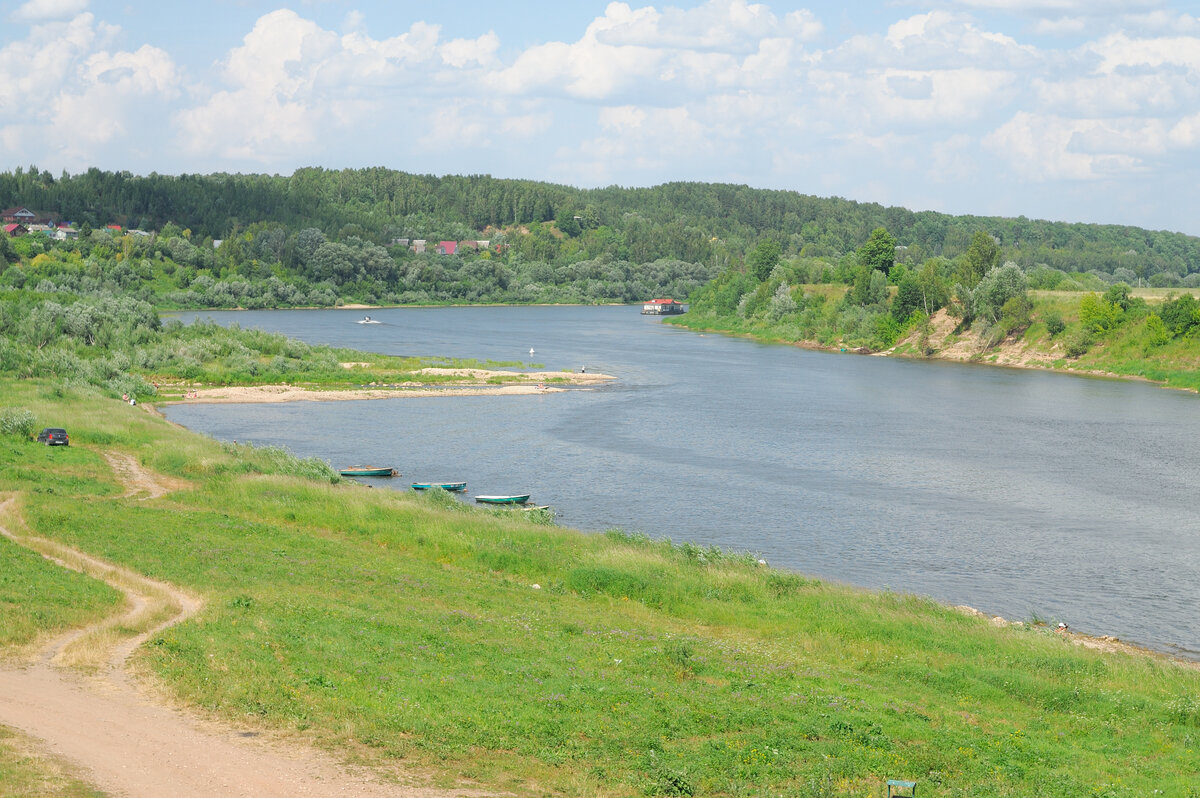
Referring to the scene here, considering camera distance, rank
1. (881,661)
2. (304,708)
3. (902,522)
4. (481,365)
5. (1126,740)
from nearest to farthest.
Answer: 1. (304,708)
2. (1126,740)
3. (881,661)
4. (902,522)
5. (481,365)

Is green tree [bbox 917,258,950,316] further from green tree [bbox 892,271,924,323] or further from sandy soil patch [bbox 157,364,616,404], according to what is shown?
sandy soil patch [bbox 157,364,616,404]

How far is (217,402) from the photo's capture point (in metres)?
75.9

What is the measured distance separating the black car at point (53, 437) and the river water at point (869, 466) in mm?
13054

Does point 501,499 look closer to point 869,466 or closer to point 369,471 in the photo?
point 369,471

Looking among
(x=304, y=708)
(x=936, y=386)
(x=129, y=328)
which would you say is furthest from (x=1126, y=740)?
(x=129, y=328)

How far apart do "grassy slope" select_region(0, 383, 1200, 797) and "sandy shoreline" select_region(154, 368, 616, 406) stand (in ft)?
146

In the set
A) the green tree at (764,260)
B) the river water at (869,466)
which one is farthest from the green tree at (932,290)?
the green tree at (764,260)

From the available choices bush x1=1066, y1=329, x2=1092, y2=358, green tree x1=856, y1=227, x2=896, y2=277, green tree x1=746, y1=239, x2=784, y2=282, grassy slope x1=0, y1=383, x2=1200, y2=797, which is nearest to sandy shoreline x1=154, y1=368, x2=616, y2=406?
grassy slope x1=0, y1=383, x2=1200, y2=797

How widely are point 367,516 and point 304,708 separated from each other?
19.0 meters

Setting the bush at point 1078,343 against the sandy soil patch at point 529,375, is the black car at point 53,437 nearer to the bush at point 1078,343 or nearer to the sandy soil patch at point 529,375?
the sandy soil patch at point 529,375

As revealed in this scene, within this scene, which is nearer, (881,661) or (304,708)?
(304,708)

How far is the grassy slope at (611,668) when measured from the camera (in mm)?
16125

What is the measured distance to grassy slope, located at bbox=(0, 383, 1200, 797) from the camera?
1612 centimetres

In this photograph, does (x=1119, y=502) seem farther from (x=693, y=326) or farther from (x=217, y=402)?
(x=693, y=326)
